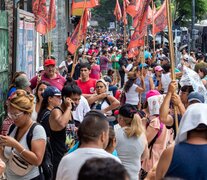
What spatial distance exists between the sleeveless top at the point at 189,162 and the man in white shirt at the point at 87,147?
1.32 ft

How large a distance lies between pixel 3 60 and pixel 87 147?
7.90 meters

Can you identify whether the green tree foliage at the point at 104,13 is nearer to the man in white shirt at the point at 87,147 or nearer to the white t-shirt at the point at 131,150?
the white t-shirt at the point at 131,150

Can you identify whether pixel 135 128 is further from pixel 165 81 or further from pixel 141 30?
pixel 141 30

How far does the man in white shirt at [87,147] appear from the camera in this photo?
15.1ft

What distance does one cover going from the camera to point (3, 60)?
12391mm

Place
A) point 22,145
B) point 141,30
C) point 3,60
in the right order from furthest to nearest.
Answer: point 141,30
point 3,60
point 22,145

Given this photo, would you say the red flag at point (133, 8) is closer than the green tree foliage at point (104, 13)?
Yes

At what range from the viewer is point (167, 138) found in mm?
7719

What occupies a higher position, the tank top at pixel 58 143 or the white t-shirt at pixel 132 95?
the white t-shirt at pixel 132 95

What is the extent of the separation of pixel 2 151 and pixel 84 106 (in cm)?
306

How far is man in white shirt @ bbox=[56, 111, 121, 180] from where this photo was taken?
4.60 meters

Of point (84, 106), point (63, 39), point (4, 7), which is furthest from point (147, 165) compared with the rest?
point (63, 39)

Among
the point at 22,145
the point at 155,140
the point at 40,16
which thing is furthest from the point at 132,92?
the point at 22,145

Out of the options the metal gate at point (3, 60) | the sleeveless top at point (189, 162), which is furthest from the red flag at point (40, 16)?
the sleeveless top at point (189, 162)
